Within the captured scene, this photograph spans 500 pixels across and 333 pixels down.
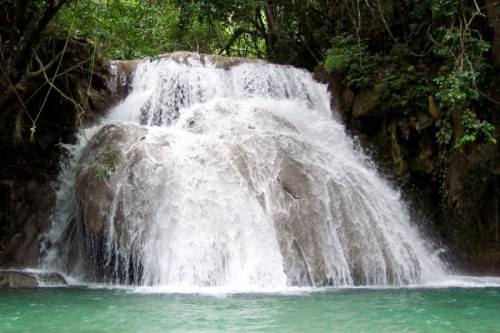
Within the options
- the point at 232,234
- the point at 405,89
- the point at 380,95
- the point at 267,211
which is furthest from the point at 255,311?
the point at 405,89

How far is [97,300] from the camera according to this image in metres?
7.34

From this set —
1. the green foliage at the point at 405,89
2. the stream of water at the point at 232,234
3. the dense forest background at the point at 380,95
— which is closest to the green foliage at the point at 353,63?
the dense forest background at the point at 380,95

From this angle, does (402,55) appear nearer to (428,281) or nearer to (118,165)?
(428,281)

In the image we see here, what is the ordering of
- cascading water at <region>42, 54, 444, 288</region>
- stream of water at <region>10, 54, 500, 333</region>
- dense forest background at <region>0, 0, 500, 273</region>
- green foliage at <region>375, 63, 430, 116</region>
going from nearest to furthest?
stream of water at <region>10, 54, 500, 333</region> → cascading water at <region>42, 54, 444, 288</region> → dense forest background at <region>0, 0, 500, 273</region> → green foliage at <region>375, 63, 430, 116</region>

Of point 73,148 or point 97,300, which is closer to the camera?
point 97,300

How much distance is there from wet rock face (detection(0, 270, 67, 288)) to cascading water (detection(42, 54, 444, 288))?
0.57 m

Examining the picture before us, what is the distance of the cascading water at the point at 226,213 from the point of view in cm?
901

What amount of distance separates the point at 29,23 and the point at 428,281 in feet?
26.5

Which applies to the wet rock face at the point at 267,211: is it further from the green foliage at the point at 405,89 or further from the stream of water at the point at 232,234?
the green foliage at the point at 405,89

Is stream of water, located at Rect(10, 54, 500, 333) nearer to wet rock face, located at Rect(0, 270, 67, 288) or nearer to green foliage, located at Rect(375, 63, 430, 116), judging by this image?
wet rock face, located at Rect(0, 270, 67, 288)

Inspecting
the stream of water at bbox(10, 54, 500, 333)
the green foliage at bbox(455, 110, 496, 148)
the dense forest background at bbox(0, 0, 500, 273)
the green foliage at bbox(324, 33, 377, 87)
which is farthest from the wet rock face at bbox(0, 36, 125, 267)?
the green foliage at bbox(455, 110, 496, 148)

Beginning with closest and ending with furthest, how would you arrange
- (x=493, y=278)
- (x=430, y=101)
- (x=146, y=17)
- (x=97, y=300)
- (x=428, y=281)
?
(x=97, y=300), (x=428, y=281), (x=493, y=278), (x=430, y=101), (x=146, y=17)

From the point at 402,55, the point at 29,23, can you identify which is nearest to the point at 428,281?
the point at 402,55

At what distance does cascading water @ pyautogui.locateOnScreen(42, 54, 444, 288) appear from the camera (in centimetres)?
901
